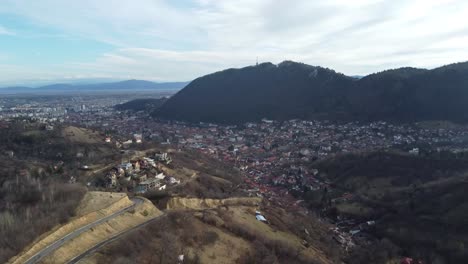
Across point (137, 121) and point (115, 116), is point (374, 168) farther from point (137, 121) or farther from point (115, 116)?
point (115, 116)

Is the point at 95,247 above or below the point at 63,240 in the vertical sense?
below

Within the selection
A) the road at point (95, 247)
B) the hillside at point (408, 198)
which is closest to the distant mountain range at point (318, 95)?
the hillside at point (408, 198)

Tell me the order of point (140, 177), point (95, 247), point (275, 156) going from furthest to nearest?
point (275, 156) < point (140, 177) < point (95, 247)

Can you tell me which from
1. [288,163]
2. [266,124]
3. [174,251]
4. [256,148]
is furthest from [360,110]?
[174,251]

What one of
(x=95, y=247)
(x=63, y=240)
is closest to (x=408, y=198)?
(x=95, y=247)

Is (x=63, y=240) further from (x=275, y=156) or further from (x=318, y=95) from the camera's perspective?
(x=318, y=95)

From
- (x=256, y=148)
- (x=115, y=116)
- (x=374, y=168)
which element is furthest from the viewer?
(x=115, y=116)

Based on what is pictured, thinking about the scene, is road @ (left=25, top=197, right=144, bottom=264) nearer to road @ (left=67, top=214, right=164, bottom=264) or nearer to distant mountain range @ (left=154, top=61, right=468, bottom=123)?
road @ (left=67, top=214, right=164, bottom=264)
